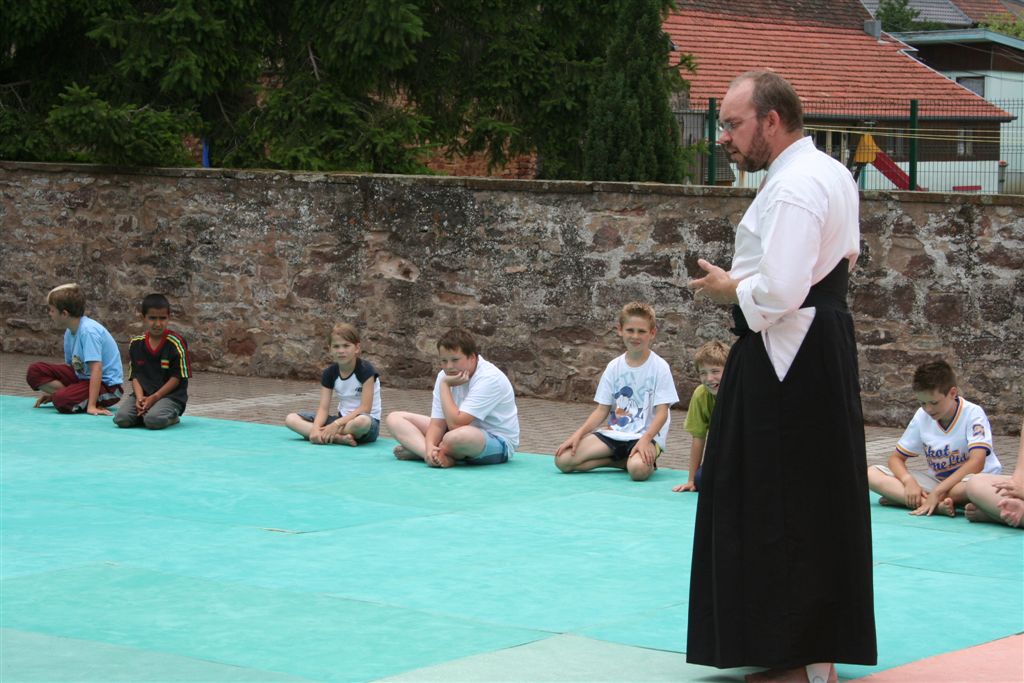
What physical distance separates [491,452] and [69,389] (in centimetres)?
420

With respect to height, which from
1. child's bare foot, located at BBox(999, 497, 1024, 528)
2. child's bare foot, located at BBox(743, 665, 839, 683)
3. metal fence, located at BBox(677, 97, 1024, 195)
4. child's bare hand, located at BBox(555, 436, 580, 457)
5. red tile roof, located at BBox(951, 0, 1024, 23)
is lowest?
child's bare hand, located at BBox(555, 436, 580, 457)

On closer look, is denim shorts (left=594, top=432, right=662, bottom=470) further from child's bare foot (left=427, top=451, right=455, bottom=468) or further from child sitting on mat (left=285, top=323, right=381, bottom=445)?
child sitting on mat (left=285, top=323, right=381, bottom=445)

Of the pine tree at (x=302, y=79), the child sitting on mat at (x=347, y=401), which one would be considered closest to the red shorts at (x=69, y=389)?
the child sitting on mat at (x=347, y=401)

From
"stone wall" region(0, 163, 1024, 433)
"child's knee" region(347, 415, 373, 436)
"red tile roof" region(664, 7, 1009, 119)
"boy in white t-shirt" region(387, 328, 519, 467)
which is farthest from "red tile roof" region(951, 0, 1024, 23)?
"boy in white t-shirt" region(387, 328, 519, 467)

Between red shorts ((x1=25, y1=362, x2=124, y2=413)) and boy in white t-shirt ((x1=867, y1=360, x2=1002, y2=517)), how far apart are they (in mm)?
6711

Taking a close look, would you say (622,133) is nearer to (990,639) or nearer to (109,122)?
(109,122)

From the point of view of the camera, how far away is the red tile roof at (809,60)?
101ft

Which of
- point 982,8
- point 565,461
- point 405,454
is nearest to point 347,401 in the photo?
point 405,454

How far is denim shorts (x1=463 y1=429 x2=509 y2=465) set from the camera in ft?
32.0

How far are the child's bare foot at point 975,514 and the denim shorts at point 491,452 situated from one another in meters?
3.22

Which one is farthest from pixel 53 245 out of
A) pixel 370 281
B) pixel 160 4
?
A: pixel 370 281

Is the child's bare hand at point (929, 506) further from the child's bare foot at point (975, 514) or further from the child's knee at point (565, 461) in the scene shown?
the child's knee at point (565, 461)

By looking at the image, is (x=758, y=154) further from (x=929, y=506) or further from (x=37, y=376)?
(x=37, y=376)

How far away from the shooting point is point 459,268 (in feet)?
43.6
